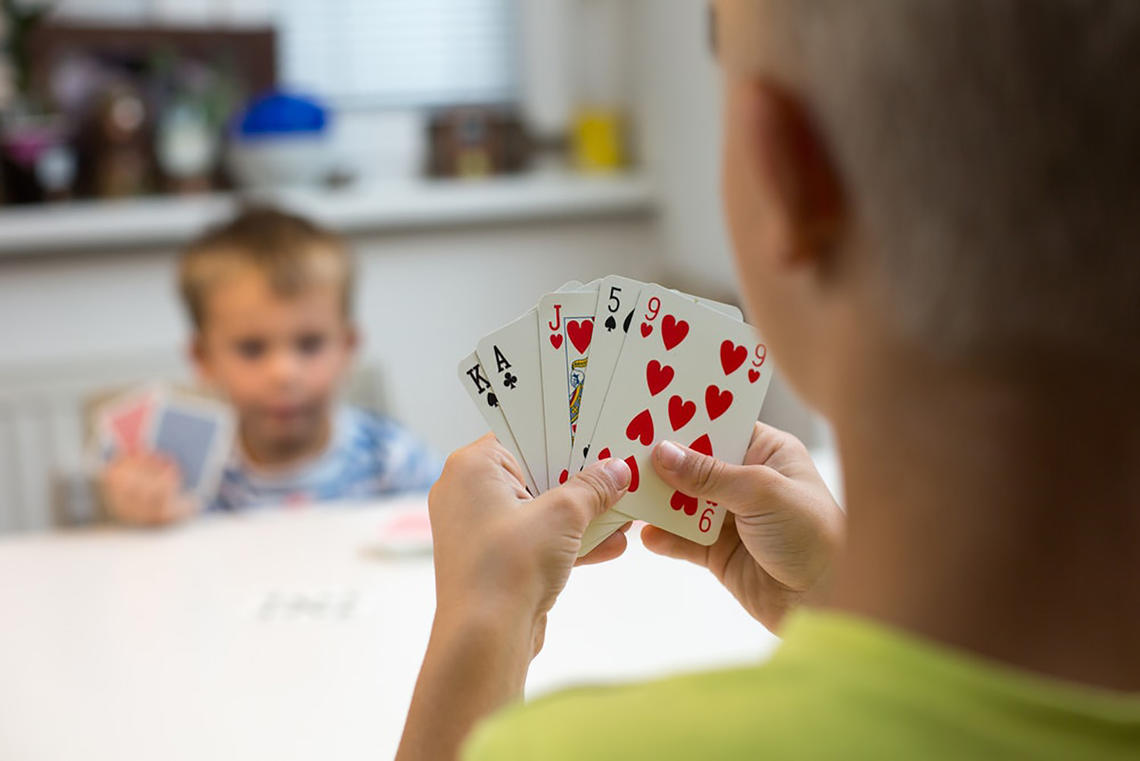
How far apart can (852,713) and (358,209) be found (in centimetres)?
255

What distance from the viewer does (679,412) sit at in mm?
815

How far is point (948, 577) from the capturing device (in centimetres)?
44

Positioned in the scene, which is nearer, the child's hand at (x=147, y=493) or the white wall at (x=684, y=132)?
the child's hand at (x=147, y=493)

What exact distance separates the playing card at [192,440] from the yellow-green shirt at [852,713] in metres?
1.42

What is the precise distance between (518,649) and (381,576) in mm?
849

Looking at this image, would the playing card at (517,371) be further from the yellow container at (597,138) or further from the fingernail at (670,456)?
the yellow container at (597,138)

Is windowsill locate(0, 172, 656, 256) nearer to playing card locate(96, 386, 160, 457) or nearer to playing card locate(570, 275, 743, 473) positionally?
playing card locate(96, 386, 160, 457)

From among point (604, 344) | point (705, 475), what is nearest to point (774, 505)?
point (705, 475)

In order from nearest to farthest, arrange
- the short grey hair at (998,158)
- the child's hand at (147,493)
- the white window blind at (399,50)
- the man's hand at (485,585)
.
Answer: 1. the short grey hair at (998,158)
2. the man's hand at (485,585)
3. the child's hand at (147,493)
4. the white window blind at (399,50)

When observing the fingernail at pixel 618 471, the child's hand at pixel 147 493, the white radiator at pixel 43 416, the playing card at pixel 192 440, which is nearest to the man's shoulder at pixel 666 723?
the fingernail at pixel 618 471

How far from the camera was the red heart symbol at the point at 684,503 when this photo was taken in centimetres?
81

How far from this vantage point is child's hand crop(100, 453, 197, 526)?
168 centimetres

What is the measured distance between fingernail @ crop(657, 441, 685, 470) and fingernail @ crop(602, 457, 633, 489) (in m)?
0.03

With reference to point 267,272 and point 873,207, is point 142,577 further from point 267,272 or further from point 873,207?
point 873,207
